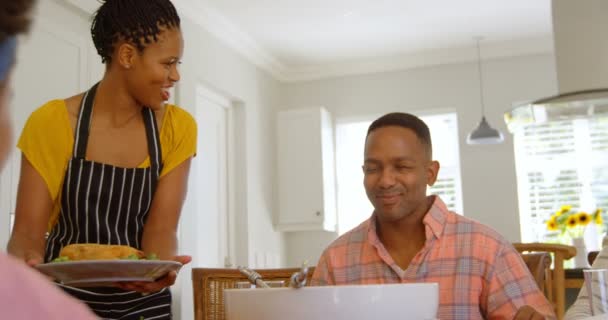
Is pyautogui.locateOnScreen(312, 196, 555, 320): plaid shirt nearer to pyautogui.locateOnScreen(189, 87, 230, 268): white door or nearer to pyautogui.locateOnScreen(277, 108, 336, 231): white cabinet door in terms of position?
pyautogui.locateOnScreen(189, 87, 230, 268): white door

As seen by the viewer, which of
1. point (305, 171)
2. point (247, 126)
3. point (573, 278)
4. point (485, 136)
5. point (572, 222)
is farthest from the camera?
point (305, 171)

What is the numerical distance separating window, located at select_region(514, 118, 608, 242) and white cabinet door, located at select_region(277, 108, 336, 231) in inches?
61.6

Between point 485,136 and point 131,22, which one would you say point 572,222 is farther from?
point 131,22

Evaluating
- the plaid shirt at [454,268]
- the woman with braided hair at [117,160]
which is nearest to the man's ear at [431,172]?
the plaid shirt at [454,268]

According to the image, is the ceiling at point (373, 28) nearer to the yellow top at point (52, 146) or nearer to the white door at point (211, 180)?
the white door at point (211, 180)

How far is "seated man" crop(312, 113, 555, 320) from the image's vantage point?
1324 millimetres

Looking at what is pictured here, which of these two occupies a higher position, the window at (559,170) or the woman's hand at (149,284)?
the window at (559,170)

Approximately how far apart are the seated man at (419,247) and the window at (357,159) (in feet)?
14.8

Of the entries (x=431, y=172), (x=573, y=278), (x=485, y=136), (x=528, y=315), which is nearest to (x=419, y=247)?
(x=431, y=172)

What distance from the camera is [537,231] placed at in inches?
227

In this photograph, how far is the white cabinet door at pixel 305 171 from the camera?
6016 millimetres

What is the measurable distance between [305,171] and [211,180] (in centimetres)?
108

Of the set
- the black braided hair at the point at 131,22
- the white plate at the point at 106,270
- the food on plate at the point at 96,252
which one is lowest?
the white plate at the point at 106,270

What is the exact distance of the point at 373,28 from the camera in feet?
17.8
